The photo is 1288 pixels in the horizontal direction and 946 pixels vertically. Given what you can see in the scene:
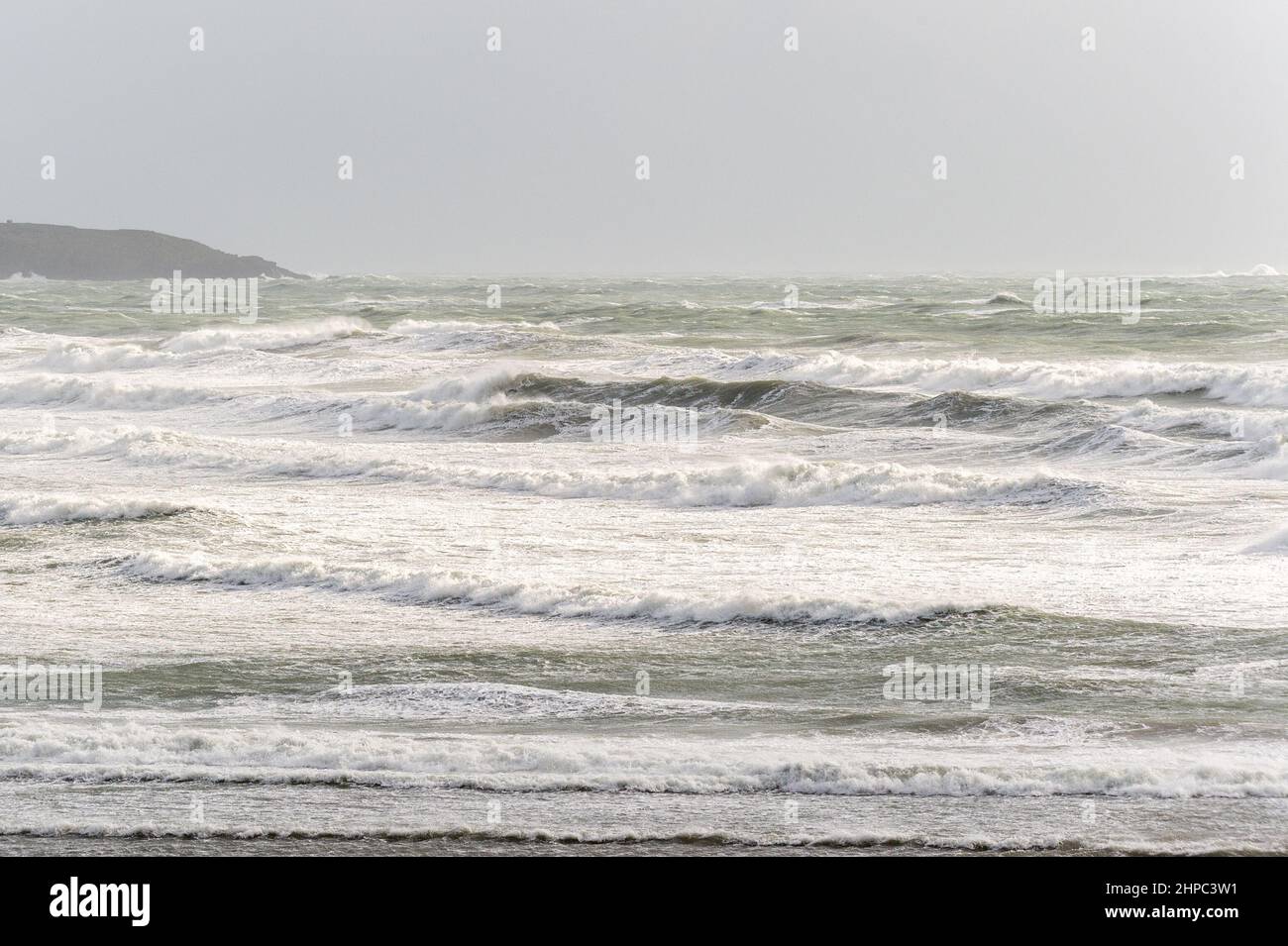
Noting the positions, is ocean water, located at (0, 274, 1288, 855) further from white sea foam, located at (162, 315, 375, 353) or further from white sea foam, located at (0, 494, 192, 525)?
white sea foam, located at (162, 315, 375, 353)

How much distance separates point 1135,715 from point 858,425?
19.1m

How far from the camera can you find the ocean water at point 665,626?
25.6 ft

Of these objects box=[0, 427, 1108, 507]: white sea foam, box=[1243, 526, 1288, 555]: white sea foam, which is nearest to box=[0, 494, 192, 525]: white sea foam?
box=[0, 427, 1108, 507]: white sea foam

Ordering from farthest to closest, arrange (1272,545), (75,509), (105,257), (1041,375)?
(105,257) < (1041,375) < (75,509) < (1272,545)

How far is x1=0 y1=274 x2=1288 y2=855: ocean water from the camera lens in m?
7.82

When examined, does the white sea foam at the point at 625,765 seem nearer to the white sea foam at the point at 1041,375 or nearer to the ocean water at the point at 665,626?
the ocean water at the point at 665,626

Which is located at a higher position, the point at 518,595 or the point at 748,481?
→ the point at 748,481

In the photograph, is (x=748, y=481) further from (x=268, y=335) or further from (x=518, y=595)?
(x=268, y=335)

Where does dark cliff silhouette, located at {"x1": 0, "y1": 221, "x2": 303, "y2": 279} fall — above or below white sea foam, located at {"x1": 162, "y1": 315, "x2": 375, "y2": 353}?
above

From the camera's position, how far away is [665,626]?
40.1 ft

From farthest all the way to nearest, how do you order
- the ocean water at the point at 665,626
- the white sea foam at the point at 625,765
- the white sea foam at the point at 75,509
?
the white sea foam at the point at 75,509
the white sea foam at the point at 625,765
the ocean water at the point at 665,626

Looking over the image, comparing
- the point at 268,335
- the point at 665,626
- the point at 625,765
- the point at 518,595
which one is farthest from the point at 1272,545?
the point at 268,335

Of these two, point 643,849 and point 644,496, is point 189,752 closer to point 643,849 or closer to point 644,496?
point 643,849

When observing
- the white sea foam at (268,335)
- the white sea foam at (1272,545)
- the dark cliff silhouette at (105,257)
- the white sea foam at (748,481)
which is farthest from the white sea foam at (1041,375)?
the dark cliff silhouette at (105,257)
